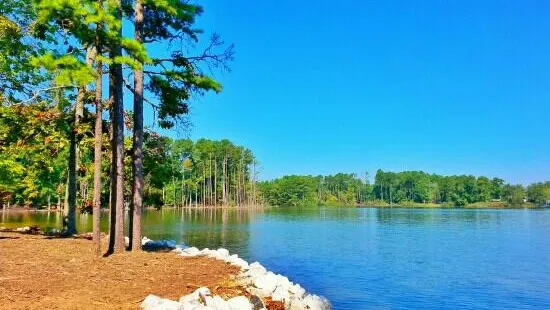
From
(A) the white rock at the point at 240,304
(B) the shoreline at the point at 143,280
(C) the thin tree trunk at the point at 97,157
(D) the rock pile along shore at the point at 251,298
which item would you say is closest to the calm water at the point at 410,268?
(D) the rock pile along shore at the point at 251,298

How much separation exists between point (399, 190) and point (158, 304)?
7503 inches

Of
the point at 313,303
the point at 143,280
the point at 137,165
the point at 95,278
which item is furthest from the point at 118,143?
the point at 313,303

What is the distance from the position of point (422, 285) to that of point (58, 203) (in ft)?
233

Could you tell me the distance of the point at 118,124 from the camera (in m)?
13.7

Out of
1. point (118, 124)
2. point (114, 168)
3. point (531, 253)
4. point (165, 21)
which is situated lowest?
point (531, 253)

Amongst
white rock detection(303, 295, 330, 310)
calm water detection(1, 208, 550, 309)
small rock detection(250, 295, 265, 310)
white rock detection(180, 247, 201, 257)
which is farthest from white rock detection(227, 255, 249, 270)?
small rock detection(250, 295, 265, 310)

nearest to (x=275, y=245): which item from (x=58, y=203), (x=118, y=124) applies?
(x=118, y=124)

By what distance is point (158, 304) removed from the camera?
26.5 ft

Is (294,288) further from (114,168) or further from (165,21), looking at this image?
(165,21)

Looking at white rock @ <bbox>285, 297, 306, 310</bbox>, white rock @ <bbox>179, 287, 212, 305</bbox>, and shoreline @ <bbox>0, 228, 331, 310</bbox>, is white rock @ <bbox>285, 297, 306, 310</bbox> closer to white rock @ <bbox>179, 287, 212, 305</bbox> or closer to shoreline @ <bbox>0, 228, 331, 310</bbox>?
shoreline @ <bbox>0, 228, 331, 310</bbox>

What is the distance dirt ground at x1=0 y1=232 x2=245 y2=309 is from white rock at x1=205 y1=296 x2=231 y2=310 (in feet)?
3.00

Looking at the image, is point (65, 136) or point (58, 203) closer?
point (65, 136)

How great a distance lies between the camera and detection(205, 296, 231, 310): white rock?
837 centimetres

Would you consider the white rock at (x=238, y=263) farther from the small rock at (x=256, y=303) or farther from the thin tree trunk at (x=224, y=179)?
the thin tree trunk at (x=224, y=179)
